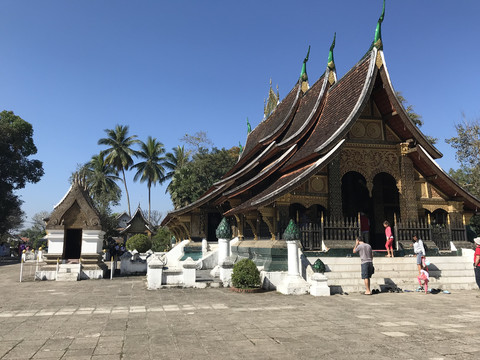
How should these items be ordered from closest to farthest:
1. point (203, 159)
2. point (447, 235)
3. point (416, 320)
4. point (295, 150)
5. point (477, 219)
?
point (416, 320) → point (447, 235) → point (295, 150) → point (477, 219) → point (203, 159)

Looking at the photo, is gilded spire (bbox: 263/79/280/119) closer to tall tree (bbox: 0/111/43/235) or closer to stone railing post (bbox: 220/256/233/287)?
stone railing post (bbox: 220/256/233/287)

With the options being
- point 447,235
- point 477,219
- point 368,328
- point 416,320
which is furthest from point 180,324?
point 477,219

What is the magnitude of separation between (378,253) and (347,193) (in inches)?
165

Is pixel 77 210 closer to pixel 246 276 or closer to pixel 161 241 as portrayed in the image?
pixel 246 276

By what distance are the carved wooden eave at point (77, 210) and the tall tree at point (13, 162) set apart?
23.6 m

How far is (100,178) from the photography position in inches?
1822

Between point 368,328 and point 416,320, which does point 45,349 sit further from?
point 416,320

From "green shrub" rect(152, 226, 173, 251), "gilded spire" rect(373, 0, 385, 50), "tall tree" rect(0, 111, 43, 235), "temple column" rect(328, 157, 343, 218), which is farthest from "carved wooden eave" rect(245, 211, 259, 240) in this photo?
"tall tree" rect(0, 111, 43, 235)

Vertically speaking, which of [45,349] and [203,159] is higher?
[203,159]

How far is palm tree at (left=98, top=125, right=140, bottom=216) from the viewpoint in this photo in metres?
47.1

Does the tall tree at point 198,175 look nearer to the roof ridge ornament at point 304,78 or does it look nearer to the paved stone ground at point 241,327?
the roof ridge ornament at point 304,78

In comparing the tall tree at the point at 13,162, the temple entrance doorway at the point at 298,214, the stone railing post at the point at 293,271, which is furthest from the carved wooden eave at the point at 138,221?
the stone railing post at the point at 293,271

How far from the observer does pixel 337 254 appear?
1035cm

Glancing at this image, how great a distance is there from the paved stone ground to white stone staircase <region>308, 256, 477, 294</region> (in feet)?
3.01
